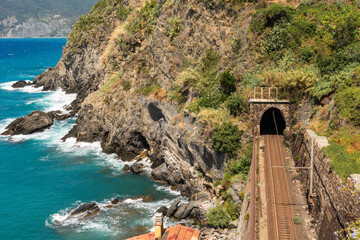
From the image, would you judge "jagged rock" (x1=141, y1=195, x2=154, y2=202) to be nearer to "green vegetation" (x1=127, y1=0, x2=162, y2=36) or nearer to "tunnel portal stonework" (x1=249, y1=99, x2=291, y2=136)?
"tunnel portal stonework" (x1=249, y1=99, x2=291, y2=136)

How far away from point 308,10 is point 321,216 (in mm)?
26110

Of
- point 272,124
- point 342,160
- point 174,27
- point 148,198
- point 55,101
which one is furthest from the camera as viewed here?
point 55,101

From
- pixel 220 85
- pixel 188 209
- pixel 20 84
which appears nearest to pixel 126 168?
pixel 188 209

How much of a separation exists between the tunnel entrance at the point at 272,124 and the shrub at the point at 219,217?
9.44 m

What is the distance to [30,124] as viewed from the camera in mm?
60094

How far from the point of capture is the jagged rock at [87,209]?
3450 cm

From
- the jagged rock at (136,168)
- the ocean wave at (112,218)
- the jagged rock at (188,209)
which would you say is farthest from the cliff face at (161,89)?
the ocean wave at (112,218)

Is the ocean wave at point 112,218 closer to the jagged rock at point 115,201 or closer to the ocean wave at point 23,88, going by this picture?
the jagged rock at point 115,201

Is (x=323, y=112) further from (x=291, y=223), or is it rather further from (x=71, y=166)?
(x=71, y=166)

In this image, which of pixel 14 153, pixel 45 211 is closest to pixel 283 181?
pixel 45 211

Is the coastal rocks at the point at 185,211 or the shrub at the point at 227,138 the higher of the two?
the shrub at the point at 227,138

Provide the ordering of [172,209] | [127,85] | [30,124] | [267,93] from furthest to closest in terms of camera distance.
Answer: [30,124]
[127,85]
[172,209]
[267,93]

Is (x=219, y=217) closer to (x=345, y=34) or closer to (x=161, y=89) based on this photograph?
(x=345, y=34)

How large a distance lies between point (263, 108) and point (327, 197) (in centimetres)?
1378
